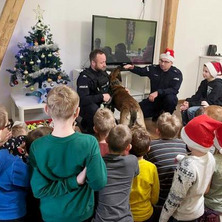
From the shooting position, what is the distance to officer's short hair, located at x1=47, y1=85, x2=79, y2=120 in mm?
1119

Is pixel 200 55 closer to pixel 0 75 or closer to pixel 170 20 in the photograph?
pixel 170 20

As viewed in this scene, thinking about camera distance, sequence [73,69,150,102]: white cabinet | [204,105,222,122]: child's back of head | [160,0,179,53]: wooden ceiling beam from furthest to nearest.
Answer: [160,0,179,53]: wooden ceiling beam
[73,69,150,102]: white cabinet
[204,105,222,122]: child's back of head

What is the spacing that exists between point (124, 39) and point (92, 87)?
1.48m

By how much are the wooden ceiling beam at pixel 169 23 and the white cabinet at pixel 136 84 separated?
0.74 metres

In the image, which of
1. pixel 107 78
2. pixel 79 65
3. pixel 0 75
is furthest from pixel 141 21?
pixel 0 75

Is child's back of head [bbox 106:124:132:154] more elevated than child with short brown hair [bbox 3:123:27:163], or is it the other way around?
child's back of head [bbox 106:124:132:154]

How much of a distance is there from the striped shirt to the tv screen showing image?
2.62 meters

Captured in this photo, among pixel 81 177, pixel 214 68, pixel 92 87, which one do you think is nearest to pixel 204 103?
pixel 214 68

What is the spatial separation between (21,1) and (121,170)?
2.52m

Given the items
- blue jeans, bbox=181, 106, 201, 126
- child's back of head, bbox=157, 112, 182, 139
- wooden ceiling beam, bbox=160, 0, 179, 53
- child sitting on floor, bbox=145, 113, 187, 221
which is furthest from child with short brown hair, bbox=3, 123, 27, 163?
wooden ceiling beam, bbox=160, 0, 179, 53

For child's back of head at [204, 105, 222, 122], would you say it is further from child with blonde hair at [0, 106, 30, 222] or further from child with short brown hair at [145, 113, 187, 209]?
child with blonde hair at [0, 106, 30, 222]

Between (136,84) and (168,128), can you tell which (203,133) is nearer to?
(168,128)

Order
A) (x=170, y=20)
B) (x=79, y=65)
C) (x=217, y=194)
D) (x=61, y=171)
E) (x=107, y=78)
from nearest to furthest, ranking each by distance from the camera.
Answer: (x=61, y=171)
(x=217, y=194)
(x=107, y=78)
(x=79, y=65)
(x=170, y=20)

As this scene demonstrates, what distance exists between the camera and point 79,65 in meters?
4.22
